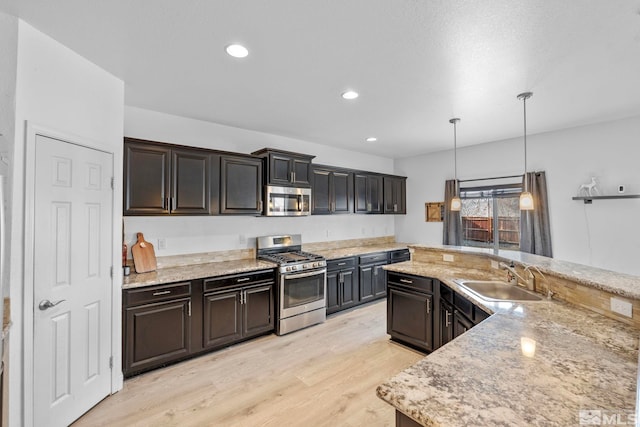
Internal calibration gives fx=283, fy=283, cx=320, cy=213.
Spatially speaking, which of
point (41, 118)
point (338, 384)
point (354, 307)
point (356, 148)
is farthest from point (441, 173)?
point (41, 118)

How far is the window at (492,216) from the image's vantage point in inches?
181

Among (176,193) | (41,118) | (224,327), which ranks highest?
(41,118)

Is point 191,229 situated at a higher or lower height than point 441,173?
lower

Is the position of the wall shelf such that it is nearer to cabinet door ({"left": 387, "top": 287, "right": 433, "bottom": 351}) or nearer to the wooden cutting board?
cabinet door ({"left": 387, "top": 287, "right": 433, "bottom": 351})

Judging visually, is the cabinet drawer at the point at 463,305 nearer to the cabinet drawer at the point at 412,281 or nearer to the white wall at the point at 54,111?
the cabinet drawer at the point at 412,281

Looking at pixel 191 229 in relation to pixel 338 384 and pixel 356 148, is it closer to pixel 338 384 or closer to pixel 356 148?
pixel 338 384

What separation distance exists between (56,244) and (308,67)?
226 cm

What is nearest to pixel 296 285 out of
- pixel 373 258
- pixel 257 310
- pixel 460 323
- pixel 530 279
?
pixel 257 310

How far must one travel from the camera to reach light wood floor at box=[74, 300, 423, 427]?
213cm

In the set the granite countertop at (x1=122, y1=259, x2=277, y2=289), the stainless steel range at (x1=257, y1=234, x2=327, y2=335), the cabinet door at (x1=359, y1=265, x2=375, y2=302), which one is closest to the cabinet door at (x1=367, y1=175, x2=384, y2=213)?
the cabinet door at (x1=359, y1=265, x2=375, y2=302)

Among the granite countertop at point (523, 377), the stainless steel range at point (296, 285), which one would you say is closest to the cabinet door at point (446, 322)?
the granite countertop at point (523, 377)

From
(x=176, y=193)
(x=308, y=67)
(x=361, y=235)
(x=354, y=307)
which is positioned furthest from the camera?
(x=361, y=235)

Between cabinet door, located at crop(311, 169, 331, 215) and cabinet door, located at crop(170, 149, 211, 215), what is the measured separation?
1.66 m

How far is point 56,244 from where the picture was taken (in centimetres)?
196
